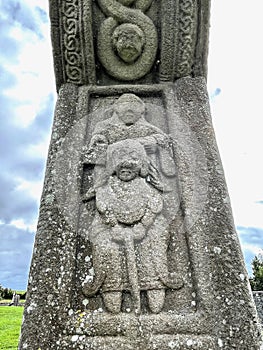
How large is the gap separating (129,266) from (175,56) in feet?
7.34

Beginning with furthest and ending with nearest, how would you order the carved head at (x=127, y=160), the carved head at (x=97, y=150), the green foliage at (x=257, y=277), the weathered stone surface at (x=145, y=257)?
the green foliage at (x=257, y=277) < the carved head at (x=97, y=150) < the carved head at (x=127, y=160) < the weathered stone surface at (x=145, y=257)

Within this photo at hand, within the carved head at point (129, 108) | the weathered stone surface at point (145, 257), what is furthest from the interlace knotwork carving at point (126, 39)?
the weathered stone surface at point (145, 257)

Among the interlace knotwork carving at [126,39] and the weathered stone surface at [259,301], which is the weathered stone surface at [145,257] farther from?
the weathered stone surface at [259,301]

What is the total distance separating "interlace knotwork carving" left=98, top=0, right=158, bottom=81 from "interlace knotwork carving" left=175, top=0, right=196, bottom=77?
0.28 m

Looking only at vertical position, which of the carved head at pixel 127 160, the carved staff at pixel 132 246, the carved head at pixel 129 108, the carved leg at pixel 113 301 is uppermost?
the carved head at pixel 129 108

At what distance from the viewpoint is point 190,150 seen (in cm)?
299

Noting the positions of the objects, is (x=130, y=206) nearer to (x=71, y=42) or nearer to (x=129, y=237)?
(x=129, y=237)

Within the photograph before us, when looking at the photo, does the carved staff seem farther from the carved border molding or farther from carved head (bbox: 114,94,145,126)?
the carved border molding

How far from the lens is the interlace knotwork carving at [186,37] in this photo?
3.39 metres

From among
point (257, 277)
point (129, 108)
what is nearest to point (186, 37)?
point (129, 108)

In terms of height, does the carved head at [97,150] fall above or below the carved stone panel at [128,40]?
below

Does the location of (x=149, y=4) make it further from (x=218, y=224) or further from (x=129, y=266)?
(x=129, y=266)

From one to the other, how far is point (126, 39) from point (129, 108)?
0.76 meters

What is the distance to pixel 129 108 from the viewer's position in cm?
322
